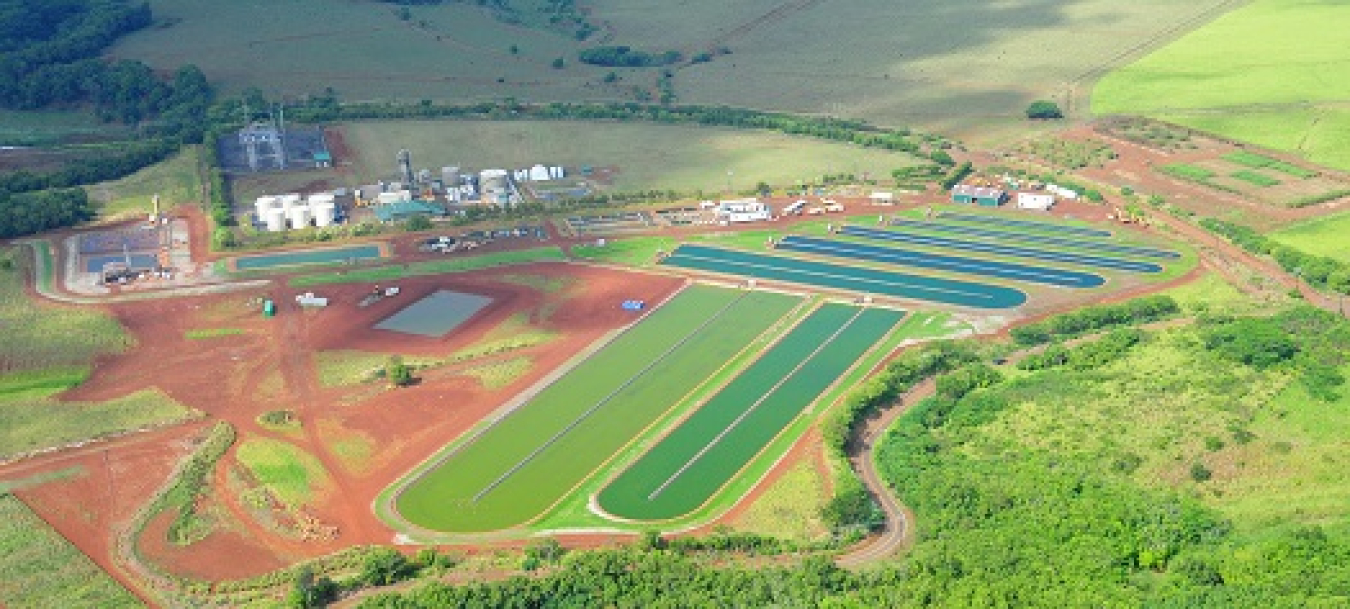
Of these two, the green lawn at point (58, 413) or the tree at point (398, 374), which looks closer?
the green lawn at point (58, 413)

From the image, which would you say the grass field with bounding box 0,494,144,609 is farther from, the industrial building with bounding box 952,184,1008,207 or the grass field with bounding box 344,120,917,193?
the industrial building with bounding box 952,184,1008,207

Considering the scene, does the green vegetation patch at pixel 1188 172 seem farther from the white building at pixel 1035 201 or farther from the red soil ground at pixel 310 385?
the red soil ground at pixel 310 385

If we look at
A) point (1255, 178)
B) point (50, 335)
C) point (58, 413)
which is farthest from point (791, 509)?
point (1255, 178)

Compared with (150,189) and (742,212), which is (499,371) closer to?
(742,212)

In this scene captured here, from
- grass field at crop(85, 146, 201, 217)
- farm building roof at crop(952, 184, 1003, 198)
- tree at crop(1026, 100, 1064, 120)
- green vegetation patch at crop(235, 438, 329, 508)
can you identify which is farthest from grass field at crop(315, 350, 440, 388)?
tree at crop(1026, 100, 1064, 120)

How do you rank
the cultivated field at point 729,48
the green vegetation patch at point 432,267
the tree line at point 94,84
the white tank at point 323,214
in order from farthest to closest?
the cultivated field at point 729,48, the tree line at point 94,84, the white tank at point 323,214, the green vegetation patch at point 432,267

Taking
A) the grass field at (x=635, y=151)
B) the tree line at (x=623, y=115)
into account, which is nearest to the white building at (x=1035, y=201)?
the grass field at (x=635, y=151)
